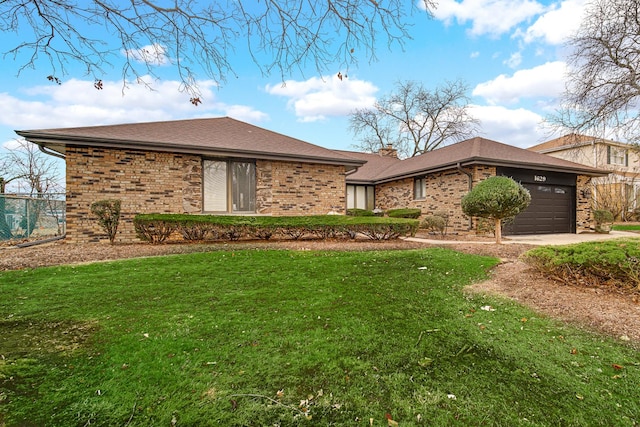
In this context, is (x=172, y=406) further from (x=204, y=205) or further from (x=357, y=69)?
(x=204, y=205)

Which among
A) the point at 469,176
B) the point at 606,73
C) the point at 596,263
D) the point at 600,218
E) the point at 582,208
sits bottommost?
the point at 596,263

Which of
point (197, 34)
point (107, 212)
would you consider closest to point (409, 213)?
point (107, 212)

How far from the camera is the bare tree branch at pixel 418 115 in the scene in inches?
1185

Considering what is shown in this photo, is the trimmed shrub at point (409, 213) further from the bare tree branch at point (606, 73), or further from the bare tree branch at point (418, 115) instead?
the bare tree branch at point (418, 115)

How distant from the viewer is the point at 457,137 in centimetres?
3038

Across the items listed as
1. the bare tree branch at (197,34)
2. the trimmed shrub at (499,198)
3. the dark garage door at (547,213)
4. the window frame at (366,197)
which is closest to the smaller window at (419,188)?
the window frame at (366,197)

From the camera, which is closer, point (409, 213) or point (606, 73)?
point (606, 73)

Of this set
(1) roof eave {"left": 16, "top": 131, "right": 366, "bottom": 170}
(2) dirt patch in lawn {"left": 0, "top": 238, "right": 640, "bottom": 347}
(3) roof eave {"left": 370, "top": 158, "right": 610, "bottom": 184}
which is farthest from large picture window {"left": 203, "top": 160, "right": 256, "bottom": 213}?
(3) roof eave {"left": 370, "top": 158, "right": 610, "bottom": 184}

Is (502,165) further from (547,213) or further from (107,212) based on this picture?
(107,212)

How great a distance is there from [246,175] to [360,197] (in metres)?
8.71

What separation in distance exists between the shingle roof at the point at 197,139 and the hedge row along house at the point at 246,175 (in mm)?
35

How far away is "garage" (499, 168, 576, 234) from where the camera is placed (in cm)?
1323

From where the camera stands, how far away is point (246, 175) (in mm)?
11523

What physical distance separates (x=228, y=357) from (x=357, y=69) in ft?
11.1
